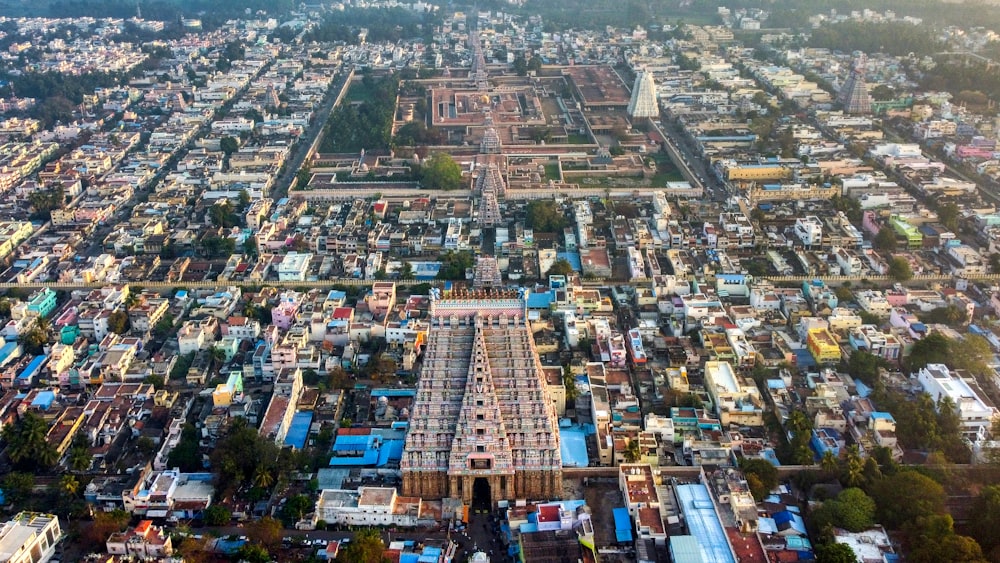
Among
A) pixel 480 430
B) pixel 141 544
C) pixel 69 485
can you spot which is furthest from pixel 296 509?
pixel 69 485

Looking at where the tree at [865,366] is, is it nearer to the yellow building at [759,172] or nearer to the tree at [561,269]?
the tree at [561,269]

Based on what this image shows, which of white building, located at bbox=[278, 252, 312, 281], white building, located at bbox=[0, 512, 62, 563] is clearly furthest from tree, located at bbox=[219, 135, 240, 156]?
white building, located at bbox=[0, 512, 62, 563]

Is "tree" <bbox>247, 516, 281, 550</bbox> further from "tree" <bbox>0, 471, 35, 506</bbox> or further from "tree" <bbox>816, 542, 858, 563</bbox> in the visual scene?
"tree" <bbox>816, 542, 858, 563</bbox>

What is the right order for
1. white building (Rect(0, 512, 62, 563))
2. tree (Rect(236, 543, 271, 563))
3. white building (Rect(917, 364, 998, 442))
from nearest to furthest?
white building (Rect(0, 512, 62, 563)), tree (Rect(236, 543, 271, 563)), white building (Rect(917, 364, 998, 442))

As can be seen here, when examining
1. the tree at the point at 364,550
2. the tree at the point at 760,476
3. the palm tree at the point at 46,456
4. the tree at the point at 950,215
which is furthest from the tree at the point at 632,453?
the tree at the point at 950,215

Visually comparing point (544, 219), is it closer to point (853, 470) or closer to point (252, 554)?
point (853, 470)

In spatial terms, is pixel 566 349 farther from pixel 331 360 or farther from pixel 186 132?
pixel 186 132
